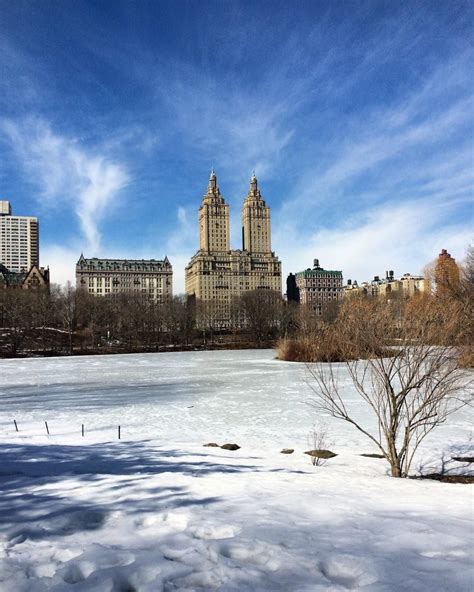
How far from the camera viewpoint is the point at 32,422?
15.8m

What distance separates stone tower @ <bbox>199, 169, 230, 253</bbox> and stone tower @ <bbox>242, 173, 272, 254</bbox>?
8453mm

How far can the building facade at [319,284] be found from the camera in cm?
19125

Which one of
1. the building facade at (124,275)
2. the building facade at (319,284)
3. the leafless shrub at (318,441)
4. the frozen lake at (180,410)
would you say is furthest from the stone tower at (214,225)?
the leafless shrub at (318,441)

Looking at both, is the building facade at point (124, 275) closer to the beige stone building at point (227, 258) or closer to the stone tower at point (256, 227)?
the beige stone building at point (227, 258)

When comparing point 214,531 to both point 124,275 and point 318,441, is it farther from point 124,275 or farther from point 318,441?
point 124,275

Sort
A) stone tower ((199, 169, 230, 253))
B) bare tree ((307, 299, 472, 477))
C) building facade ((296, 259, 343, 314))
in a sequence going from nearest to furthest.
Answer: bare tree ((307, 299, 472, 477)) → stone tower ((199, 169, 230, 253)) → building facade ((296, 259, 343, 314))

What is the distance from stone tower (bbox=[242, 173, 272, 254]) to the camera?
191250 millimetres

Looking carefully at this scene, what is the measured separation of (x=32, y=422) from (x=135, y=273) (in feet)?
524

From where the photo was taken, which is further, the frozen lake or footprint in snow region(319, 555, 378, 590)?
the frozen lake

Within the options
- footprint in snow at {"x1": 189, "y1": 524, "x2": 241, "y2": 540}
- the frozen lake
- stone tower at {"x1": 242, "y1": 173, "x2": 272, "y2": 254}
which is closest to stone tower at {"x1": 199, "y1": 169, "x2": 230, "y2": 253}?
stone tower at {"x1": 242, "y1": 173, "x2": 272, "y2": 254}

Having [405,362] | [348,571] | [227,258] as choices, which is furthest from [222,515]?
[227,258]

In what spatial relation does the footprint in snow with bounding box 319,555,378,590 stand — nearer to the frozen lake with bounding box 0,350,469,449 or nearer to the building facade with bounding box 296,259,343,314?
the frozen lake with bounding box 0,350,469,449

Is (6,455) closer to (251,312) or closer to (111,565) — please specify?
(111,565)

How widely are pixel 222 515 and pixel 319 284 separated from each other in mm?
191176
